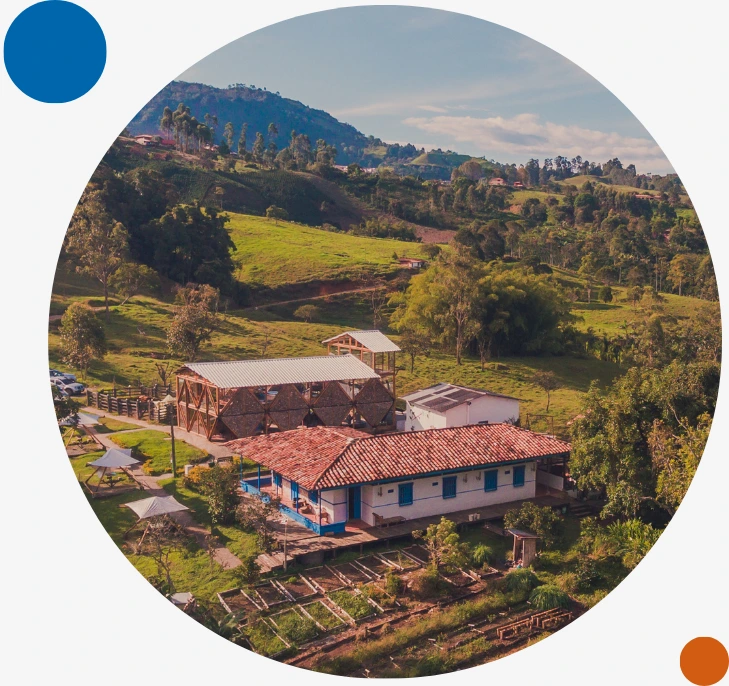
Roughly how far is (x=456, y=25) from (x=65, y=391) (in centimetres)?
2222

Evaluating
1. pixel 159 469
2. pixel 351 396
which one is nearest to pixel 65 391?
pixel 159 469

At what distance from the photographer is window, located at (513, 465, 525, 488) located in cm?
2266

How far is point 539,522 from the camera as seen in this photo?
19078 mm

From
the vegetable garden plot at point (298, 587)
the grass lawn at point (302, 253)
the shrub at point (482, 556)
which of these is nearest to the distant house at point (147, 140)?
the grass lawn at point (302, 253)

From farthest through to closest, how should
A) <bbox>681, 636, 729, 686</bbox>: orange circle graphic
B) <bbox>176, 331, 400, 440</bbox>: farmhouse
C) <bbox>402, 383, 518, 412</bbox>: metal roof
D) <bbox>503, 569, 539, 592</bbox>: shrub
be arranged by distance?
<bbox>402, 383, 518, 412</bbox>: metal roof
<bbox>176, 331, 400, 440</bbox>: farmhouse
<bbox>503, 569, 539, 592</bbox>: shrub
<bbox>681, 636, 729, 686</bbox>: orange circle graphic

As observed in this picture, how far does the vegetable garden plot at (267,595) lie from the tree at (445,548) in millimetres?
3588

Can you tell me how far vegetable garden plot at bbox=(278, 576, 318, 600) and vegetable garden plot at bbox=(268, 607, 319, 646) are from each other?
30.8 inches

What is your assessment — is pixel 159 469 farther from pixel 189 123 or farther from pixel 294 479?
pixel 189 123

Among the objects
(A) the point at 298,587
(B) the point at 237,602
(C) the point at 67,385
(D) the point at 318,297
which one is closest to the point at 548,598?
(A) the point at 298,587

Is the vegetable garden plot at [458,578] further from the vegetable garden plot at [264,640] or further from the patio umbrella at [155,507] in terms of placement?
the patio umbrella at [155,507]

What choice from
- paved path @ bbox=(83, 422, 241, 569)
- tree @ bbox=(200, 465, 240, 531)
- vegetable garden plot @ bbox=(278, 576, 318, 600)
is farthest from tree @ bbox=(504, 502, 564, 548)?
tree @ bbox=(200, 465, 240, 531)

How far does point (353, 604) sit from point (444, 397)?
13.5m

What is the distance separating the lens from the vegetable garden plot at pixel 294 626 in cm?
1456

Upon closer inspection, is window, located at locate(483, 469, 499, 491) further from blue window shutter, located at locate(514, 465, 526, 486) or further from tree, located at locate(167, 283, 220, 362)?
tree, located at locate(167, 283, 220, 362)
